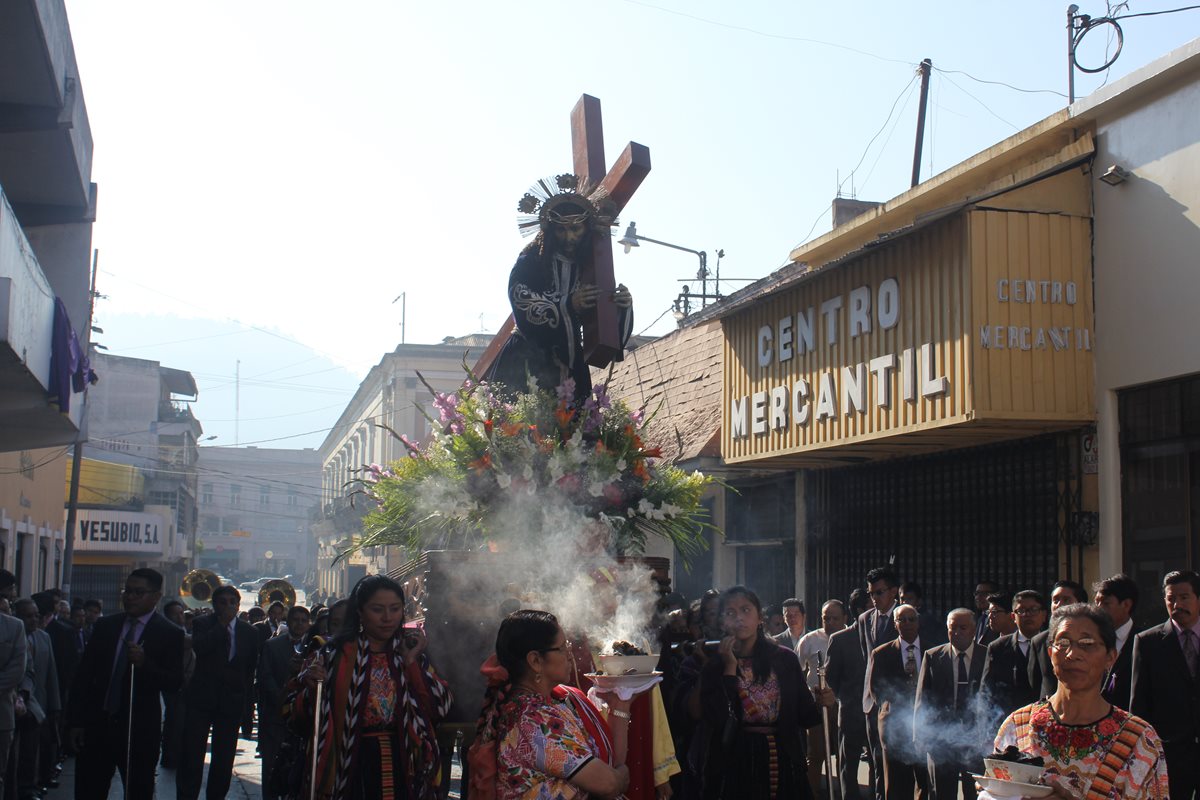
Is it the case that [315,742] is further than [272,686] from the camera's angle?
→ No

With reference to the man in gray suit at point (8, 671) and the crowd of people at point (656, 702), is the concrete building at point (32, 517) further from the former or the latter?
the man in gray suit at point (8, 671)

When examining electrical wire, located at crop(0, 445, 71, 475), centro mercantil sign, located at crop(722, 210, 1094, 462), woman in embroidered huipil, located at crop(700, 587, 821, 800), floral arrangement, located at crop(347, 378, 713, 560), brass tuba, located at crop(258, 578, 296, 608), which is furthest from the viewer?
electrical wire, located at crop(0, 445, 71, 475)

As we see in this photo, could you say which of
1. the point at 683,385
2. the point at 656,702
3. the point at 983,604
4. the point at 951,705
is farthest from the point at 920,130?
the point at 656,702

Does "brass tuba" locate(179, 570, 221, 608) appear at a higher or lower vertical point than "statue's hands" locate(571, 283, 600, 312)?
lower

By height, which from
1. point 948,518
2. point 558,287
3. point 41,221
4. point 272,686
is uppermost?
point 41,221

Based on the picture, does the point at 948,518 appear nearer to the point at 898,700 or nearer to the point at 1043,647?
the point at 898,700

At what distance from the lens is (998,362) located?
1097 centimetres

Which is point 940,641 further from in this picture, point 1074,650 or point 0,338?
point 0,338

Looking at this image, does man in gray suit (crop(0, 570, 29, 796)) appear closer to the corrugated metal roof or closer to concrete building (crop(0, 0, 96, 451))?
concrete building (crop(0, 0, 96, 451))

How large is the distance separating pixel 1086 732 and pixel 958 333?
7.51 m

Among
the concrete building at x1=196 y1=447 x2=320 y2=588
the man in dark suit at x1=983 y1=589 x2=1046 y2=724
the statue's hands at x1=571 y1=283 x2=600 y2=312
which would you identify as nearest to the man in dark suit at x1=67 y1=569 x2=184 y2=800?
the statue's hands at x1=571 y1=283 x2=600 y2=312

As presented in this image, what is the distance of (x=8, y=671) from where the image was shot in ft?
27.9

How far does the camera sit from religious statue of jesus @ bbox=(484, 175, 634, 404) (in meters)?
7.83

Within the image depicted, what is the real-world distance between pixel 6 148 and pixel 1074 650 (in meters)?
13.2
